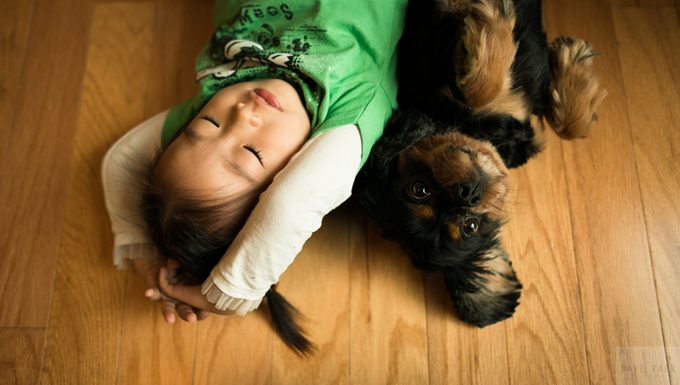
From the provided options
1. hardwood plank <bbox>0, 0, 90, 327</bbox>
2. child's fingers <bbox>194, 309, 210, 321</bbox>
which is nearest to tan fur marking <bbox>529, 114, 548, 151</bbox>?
child's fingers <bbox>194, 309, 210, 321</bbox>

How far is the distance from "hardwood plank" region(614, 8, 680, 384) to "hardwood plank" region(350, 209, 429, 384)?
0.47 metres

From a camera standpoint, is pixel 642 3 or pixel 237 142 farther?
pixel 642 3

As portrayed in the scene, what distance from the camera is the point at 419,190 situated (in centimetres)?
90

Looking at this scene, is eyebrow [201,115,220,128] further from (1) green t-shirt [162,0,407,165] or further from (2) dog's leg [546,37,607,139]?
(2) dog's leg [546,37,607,139]

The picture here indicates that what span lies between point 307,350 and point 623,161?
747mm

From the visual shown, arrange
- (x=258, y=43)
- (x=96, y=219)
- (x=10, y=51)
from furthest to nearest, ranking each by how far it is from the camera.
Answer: (x=10, y=51), (x=96, y=219), (x=258, y=43)

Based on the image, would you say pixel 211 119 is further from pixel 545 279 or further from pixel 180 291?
pixel 545 279

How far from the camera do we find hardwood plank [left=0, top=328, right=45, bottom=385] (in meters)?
1.09

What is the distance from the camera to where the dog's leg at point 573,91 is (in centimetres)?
103

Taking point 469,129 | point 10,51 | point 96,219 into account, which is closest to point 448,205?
point 469,129

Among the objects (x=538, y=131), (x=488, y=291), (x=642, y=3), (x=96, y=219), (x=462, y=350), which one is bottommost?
(x=462, y=350)

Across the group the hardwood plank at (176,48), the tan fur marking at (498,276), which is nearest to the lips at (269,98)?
the hardwood plank at (176,48)

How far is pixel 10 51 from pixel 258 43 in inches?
25.8

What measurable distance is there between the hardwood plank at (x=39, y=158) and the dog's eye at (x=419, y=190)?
2.53ft
